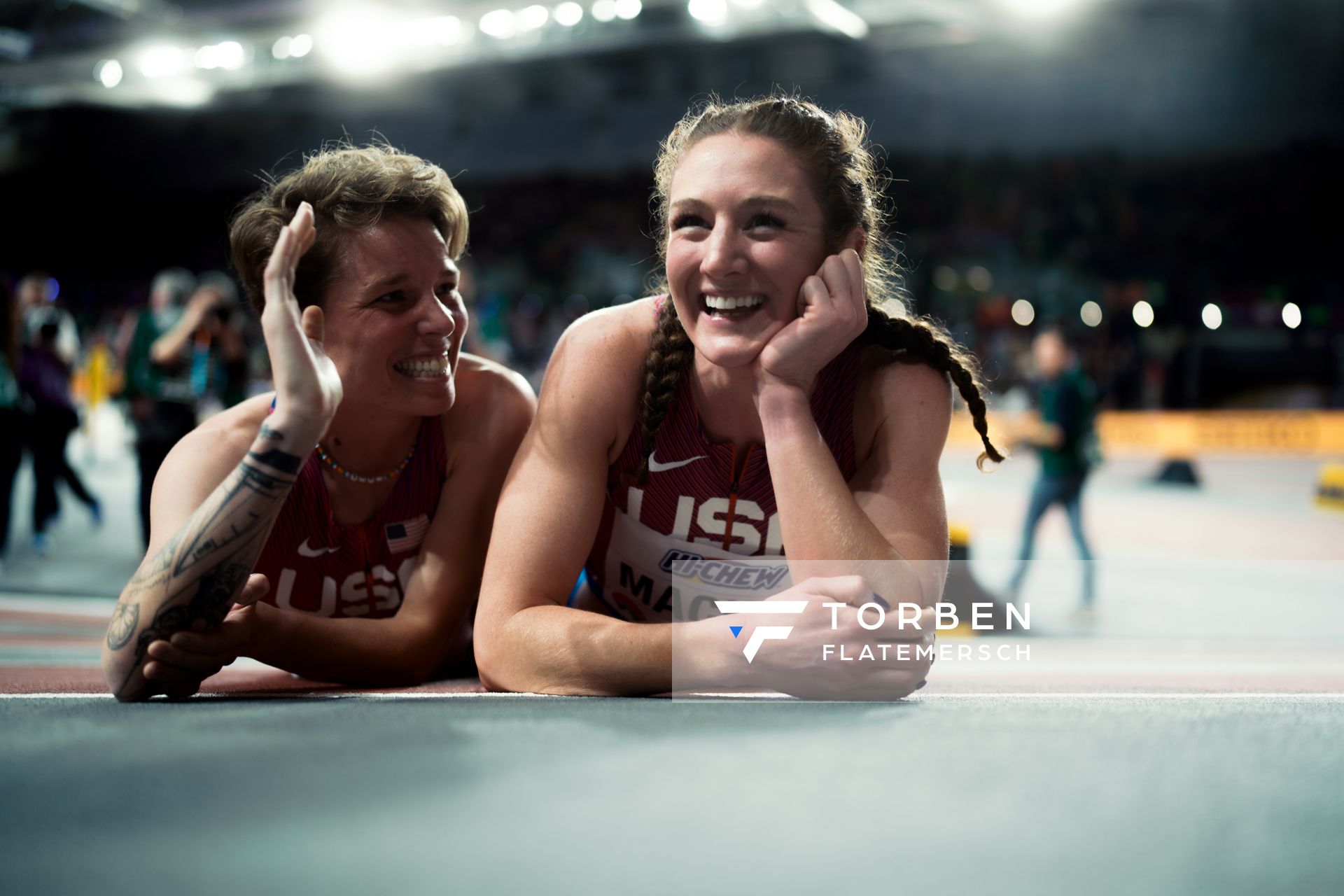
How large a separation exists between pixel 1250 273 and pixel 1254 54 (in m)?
3.77

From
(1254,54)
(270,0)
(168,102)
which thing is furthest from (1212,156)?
(168,102)

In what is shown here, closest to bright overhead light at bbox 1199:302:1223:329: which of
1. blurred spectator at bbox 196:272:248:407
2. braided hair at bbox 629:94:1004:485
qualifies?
blurred spectator at bbox 196:272:248:407

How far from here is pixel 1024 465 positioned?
1332 centimetres

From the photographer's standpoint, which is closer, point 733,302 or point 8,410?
point 733,302

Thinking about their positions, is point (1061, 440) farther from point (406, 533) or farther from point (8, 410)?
point (8, 410)

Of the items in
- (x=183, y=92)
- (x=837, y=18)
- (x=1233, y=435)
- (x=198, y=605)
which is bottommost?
(x=198, y=605)

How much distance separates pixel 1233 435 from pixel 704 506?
12927 mm

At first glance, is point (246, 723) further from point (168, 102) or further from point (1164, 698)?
point (168, 102)

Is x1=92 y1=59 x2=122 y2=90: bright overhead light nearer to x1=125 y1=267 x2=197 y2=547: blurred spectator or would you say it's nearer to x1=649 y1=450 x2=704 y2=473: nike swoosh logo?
x1=125 y1=267 x2=197 y2=547: blurred spectator

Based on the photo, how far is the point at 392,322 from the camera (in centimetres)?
202

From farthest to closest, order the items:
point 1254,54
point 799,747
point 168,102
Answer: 1. point 168,102
2. point 1254,54
3. point 799,747

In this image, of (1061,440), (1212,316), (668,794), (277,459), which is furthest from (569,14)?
(668,794)

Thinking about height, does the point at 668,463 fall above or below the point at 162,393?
below

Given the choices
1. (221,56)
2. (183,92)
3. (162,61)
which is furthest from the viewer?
(183,92)
